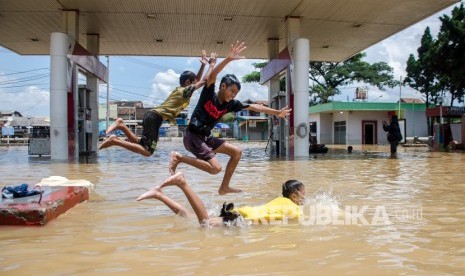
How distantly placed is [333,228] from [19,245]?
286 cm

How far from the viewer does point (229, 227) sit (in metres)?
Answer: 4.46

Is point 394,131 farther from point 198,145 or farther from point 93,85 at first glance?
point 93,85

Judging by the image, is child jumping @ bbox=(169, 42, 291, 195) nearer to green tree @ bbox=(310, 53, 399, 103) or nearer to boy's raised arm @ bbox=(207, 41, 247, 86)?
boy's raised arm @ bbox=(207, 41, 247, 86)

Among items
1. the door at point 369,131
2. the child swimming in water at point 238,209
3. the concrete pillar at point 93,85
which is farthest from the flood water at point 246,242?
the door at point 369,131

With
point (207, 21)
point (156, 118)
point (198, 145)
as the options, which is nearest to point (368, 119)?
point (207, 21)

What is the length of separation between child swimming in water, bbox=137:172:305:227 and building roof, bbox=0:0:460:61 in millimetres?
13497

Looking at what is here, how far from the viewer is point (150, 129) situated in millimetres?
6531

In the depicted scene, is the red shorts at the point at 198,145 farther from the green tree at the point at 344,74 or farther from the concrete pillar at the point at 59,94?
the green tree at the point at 344,74

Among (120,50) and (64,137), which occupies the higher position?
(120,50)

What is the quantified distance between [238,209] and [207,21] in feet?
53.9

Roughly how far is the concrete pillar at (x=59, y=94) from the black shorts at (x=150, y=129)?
37.6 ft

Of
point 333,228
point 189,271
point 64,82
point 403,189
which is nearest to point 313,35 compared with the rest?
point 64,82

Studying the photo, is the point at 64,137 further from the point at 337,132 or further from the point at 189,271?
the point at 337,132

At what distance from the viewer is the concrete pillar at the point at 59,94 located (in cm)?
1675
